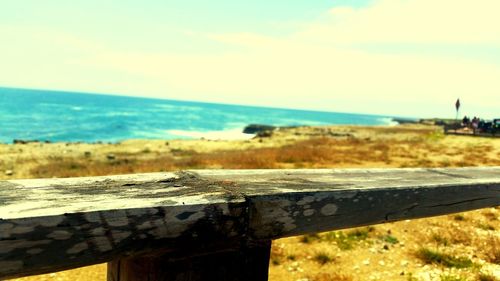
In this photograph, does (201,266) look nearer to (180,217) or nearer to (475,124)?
(180,217)

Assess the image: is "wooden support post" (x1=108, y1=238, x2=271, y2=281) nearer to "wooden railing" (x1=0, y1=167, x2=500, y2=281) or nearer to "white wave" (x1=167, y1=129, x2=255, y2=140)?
"wooden railing" (x1=0, y1=167, x2=500, y2=281)

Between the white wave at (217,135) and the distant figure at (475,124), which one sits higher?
the distant figure at (475,124)

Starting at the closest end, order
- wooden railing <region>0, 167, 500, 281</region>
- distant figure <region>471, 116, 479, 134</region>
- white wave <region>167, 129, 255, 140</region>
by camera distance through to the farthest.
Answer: wooden railing <region>0, 167, 500, 281</region> < distant figure <region>471, 116, 479, 134</region> < white wave <region>167, 129, 255, 140</region>

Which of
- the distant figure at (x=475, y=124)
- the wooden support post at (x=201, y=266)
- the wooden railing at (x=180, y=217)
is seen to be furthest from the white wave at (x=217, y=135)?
the wooden support post at (x=201, y=266)

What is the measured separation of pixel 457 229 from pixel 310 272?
341 cm

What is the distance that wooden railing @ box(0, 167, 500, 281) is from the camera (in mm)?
1191

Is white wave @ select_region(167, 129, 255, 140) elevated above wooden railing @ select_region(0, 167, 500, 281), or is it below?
below

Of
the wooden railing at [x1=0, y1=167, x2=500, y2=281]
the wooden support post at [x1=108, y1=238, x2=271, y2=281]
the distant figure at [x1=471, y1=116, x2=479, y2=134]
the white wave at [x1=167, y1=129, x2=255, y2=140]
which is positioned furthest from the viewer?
the white wave at [x1=167, y1=129, x2=255, y2=140]

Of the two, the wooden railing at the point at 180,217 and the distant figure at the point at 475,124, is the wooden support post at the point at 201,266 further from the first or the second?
the distant figure at the point at 475,124

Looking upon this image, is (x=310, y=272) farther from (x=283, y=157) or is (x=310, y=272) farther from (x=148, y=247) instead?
(x=283, y=157)

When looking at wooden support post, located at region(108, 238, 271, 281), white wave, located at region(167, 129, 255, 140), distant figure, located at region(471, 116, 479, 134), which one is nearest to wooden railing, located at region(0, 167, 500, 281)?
wooden support post, located at region(108, 238, 271, 281)

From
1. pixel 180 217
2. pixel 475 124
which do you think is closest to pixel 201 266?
pixel 180 217

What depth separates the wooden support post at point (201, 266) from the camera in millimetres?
1522

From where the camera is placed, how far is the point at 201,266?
1.59 metres
